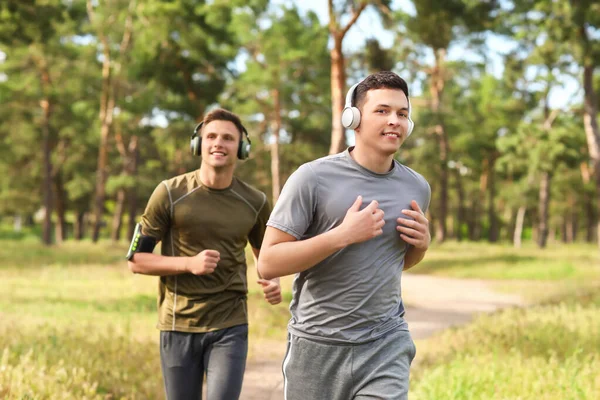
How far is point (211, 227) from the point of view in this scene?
4.73 meters

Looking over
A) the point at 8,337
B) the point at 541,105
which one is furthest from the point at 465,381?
the point at 541,105

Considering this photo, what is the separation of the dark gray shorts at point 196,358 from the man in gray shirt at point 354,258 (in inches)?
48.2

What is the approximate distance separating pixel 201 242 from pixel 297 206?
1.75m

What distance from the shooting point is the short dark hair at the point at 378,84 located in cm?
325

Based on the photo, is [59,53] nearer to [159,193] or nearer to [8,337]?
[8,337]

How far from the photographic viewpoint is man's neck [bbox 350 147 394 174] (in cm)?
325

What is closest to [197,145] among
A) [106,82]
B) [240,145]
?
[240,145]

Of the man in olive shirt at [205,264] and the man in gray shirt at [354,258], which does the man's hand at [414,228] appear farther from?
the man in olive shirt at [205,264]

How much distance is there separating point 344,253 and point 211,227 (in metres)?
1.74

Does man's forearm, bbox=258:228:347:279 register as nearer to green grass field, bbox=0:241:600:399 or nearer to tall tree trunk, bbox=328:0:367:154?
green grass field, bbox=0:241:600:399

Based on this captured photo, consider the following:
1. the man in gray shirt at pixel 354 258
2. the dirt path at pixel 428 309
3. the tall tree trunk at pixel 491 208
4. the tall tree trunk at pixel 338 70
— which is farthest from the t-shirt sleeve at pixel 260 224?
the tall tree trunk at pixel 491 208

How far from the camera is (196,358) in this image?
181 inches

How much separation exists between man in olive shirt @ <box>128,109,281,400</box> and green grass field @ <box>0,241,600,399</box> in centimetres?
152

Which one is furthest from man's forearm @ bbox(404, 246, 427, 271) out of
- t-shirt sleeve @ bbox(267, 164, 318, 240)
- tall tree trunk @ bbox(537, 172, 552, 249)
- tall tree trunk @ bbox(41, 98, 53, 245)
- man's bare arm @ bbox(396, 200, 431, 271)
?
tall tree trunk @ bbox(537, 172, 552, 249)
